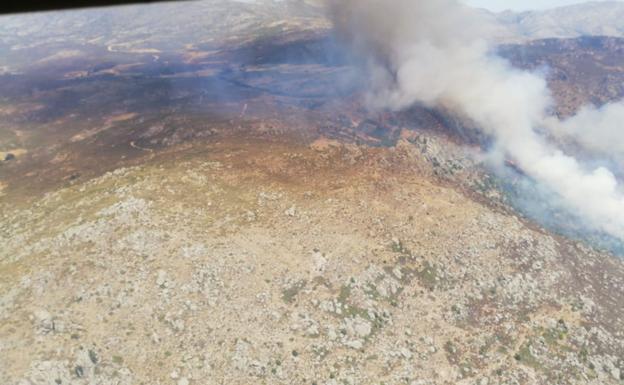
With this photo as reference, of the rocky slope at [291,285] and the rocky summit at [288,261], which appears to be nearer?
the rocky slope at [291,285]

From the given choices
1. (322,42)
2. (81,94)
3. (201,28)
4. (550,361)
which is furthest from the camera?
(201,28)

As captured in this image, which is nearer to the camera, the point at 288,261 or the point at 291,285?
the point at 291,285

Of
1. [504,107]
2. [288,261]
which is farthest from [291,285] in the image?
[504,107]

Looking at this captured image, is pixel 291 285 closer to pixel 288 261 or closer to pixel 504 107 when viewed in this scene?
pixel 288 261

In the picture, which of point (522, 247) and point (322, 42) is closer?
point (522, 247)

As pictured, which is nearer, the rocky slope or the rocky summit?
the rocky slope

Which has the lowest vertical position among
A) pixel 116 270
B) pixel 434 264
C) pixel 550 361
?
pixel 550 361

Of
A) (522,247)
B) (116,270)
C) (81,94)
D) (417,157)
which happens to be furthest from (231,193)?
(81,94)

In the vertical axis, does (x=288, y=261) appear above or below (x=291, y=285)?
above

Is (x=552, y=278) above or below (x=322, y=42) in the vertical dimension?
below

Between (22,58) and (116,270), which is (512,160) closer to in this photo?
(116,270)

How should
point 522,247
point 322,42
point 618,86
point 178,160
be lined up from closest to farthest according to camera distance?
point 522,247, point 178,160, point 618,86, point 322,42
